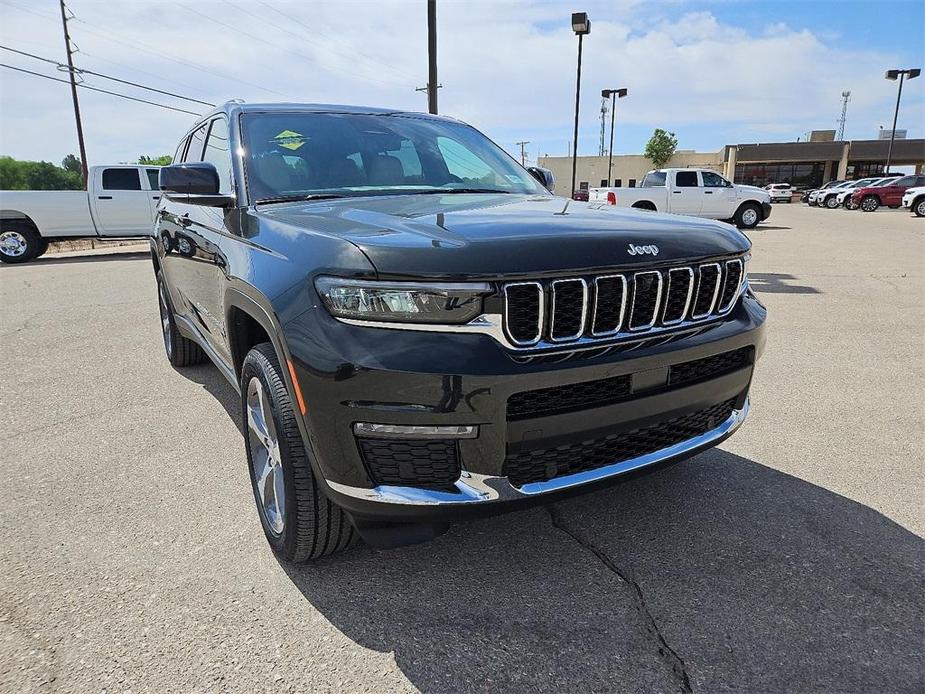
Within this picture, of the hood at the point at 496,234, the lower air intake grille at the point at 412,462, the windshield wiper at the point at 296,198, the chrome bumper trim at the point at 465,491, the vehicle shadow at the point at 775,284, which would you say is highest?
the windshield wiper at the point at 296,198

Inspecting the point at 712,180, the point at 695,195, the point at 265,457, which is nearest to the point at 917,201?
the point at 712,180

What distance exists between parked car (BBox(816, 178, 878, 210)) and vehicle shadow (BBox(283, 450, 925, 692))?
4022 cm

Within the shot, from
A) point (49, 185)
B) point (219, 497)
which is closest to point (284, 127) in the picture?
point (219, 497)

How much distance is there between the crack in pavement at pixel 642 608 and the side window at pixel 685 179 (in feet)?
59.6

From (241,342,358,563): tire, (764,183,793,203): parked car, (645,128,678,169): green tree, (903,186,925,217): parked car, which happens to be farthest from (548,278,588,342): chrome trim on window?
(645,128,678,169): green tree

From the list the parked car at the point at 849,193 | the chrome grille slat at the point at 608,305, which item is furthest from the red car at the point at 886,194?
the chrome grille slat at the point at 608,305

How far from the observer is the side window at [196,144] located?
3877mm

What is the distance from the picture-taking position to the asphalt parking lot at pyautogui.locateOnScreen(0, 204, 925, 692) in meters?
1.93

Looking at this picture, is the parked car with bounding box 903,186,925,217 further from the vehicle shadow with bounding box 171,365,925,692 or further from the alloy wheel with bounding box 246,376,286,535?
the alloy wheel with bounding box 246,376,286,535

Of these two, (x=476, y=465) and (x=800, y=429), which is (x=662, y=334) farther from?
(x=800, y=429)

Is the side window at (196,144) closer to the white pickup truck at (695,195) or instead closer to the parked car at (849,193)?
the white pickup truck at (695,195)

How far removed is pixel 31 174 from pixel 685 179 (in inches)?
3724

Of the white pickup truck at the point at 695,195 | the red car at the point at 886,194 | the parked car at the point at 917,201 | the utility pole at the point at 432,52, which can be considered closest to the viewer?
the utility pole at the point at 432,52

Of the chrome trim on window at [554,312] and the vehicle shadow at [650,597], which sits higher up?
the chrome trim on window at [554,312]
